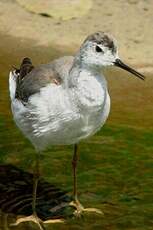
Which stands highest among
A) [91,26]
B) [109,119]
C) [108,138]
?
[91,26]

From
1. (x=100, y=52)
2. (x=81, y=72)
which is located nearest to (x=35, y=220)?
(x=81, y=72)

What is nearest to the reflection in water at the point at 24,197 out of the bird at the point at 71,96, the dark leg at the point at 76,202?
the dark leg at the point at 76,202

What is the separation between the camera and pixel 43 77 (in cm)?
852

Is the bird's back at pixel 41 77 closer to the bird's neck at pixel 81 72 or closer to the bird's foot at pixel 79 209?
the bird's neck at pixel 81 72

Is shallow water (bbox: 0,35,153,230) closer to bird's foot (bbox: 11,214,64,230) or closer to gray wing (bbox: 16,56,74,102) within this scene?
bird's foot (bbox: 11,214,64,230)

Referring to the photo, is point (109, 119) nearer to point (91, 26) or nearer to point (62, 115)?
point (62, 115)

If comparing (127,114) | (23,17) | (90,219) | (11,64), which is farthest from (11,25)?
(90,219)

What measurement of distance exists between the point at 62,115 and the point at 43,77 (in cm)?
62

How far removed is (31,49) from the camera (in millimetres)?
14102

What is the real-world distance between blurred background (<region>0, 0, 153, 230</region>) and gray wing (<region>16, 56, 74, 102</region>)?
1372mm

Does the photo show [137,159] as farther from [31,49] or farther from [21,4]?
[21,4]

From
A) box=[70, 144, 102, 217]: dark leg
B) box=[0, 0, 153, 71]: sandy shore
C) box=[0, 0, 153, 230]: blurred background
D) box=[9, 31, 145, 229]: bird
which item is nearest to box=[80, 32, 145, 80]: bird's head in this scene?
box=[9, 31, 145, 229]: bird

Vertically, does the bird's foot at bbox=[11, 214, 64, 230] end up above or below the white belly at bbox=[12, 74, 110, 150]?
below

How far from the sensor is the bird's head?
7957mm
